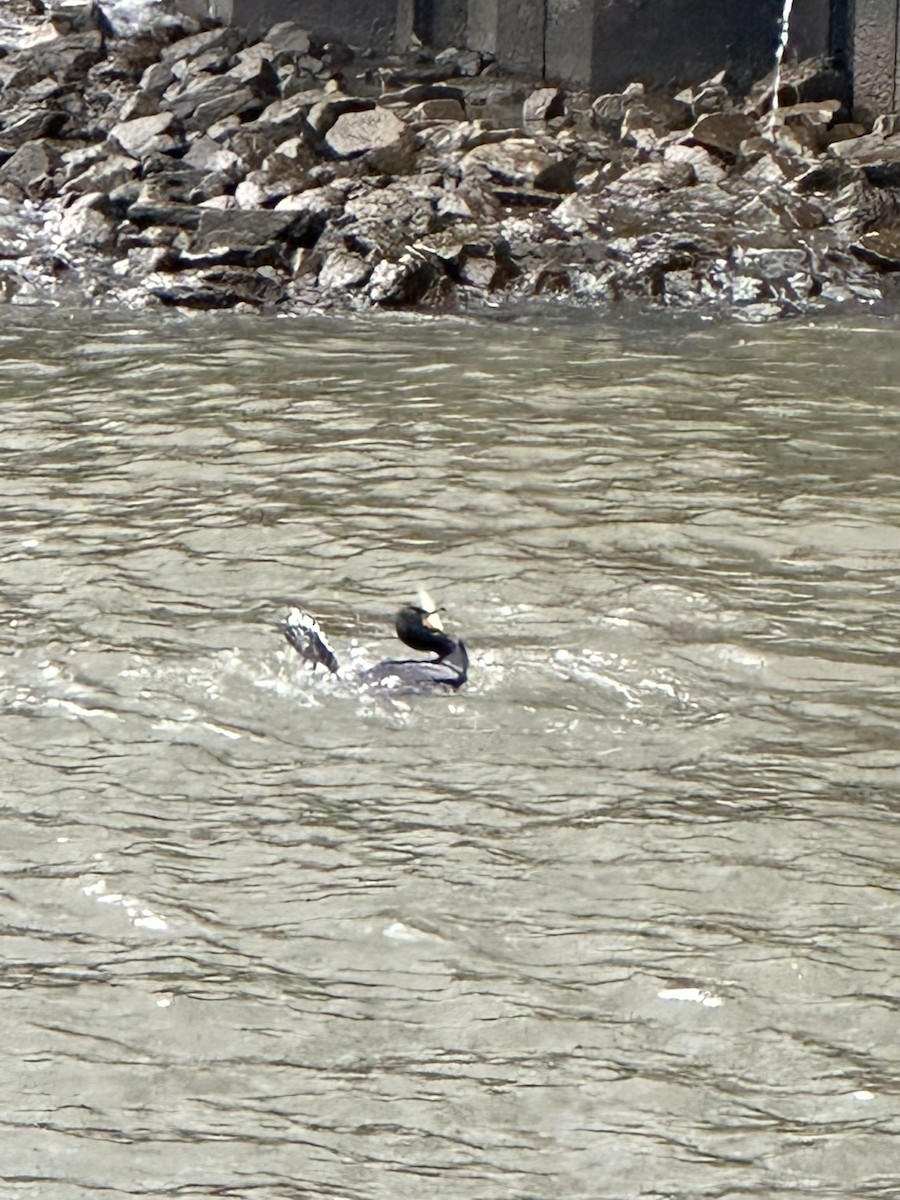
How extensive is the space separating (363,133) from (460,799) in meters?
9.26

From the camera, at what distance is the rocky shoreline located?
1202 centimetres

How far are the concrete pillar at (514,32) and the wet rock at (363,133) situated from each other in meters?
2.10

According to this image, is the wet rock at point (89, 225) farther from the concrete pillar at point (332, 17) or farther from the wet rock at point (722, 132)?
the concrete pillar at point (332, 17)

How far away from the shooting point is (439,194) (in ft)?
42.5

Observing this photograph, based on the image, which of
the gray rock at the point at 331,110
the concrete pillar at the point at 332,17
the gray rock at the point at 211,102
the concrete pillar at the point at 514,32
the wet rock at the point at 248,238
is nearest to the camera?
the wet rock at the point at 248,238

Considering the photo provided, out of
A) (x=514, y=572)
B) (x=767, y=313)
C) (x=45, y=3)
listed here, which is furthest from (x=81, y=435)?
(x=45, y=3)

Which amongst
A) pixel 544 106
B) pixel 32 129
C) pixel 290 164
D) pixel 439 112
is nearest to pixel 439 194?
pixel 290 164

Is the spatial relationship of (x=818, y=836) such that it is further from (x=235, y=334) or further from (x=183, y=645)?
(x=235, y=334)

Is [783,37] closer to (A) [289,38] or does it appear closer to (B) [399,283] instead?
(B) [399,283]

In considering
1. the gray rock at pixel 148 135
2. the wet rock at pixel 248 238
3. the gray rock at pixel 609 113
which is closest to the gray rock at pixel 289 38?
the gray rock at pixel 148 135

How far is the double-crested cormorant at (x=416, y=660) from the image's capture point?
20.7 ft

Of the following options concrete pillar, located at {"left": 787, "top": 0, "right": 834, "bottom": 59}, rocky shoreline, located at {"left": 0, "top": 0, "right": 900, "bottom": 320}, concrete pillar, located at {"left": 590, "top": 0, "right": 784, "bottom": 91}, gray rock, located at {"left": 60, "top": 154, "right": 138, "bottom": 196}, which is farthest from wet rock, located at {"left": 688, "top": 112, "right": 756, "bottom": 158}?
gray rock, located at {"left": 60, "top": 154, "right": 138, "bottom": 196}

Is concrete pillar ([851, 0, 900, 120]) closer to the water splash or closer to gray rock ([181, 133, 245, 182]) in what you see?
the water splash

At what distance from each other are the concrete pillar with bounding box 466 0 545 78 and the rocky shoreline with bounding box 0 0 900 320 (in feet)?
1.00
